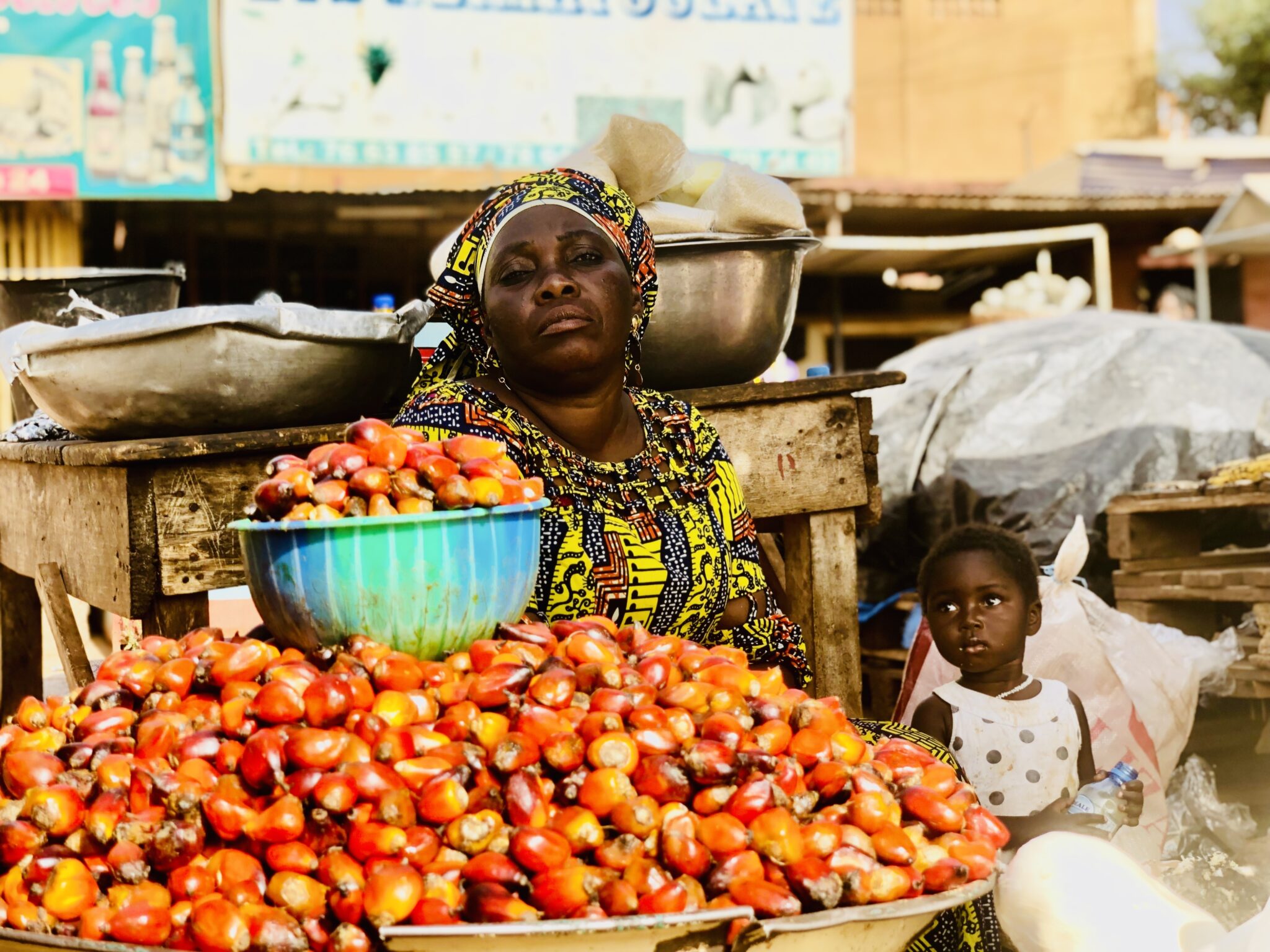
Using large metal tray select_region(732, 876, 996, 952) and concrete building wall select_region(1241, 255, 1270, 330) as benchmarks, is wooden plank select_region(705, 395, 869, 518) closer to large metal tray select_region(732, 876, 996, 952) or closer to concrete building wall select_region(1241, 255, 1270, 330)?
large metal tray select_region(732, 876, 996, 952)

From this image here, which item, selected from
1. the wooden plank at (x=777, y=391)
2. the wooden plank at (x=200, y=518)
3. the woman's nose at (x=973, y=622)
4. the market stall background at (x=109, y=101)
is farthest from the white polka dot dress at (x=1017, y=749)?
the market stall background at (x=109, y=101)

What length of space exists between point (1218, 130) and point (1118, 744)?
18.5 meters

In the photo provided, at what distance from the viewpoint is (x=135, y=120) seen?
7.16 m

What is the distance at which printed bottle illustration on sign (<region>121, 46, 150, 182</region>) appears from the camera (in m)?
7.12

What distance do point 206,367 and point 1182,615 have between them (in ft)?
10.1

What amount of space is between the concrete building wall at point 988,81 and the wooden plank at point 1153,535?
10.1 metres

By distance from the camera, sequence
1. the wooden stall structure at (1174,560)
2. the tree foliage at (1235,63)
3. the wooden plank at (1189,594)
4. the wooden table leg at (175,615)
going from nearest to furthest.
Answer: the wooden table leg at (175,615) < the wooden plank at (1189,594) < the wooden stall structure at (1174,560) < the tree foliage at (1235,63)

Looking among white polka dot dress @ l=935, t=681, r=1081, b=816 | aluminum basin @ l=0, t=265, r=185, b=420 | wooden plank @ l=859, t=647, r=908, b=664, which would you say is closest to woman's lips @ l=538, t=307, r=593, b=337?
white polka dot dress @ l=935, t=681, r=1081, b=816

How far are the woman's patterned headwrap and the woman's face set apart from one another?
0.04 meters

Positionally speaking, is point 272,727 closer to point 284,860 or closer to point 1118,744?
point 284,860

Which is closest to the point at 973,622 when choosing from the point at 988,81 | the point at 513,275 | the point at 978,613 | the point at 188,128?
the point at 978,613

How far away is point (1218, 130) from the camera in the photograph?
1877cm

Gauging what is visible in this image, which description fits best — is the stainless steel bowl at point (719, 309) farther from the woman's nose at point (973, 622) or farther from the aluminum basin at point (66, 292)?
the aluminum basin at point (66, 292)

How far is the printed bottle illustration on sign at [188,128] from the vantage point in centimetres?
723
